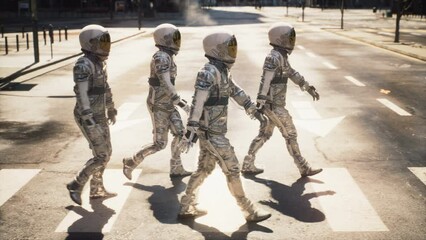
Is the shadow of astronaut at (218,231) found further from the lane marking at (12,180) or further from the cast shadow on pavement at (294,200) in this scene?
the lane marking at (12,180)

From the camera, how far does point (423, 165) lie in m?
7.80

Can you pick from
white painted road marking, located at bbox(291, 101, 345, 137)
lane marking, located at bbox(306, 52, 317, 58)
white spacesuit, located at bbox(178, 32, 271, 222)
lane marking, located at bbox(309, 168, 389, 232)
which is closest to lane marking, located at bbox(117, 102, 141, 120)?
white painted road marking, located at bbox(291, 101, 345, 137)

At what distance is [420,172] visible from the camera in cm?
745

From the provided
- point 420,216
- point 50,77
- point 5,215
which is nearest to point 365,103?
point 420,216

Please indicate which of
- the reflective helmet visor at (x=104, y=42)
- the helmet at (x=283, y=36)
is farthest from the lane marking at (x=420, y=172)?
the reflective helmet visor at (x=104, y=42)

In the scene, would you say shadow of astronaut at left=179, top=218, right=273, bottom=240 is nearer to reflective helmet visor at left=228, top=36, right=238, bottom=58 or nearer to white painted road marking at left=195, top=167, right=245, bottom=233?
white painted road marking at left=195, top=167, right=245, bottom=233

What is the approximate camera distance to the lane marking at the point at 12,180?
6.68m

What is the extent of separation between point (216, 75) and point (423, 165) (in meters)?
4.15

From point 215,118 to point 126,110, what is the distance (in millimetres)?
6618

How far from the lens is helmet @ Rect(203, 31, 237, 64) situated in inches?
212

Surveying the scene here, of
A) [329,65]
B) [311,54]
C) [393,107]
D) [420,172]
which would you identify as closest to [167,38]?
[420,172]

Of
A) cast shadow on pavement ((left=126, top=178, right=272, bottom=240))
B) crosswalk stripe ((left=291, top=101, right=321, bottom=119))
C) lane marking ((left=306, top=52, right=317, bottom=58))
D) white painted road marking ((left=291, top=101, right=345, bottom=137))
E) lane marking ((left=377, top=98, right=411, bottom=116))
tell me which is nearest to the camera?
cast shadow on pavement ((left=126, top=178, right=272, bottom=240))

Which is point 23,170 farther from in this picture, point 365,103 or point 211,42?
point 365,103

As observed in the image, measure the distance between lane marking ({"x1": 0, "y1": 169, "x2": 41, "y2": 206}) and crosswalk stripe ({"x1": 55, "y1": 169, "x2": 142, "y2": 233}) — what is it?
3.07ft
